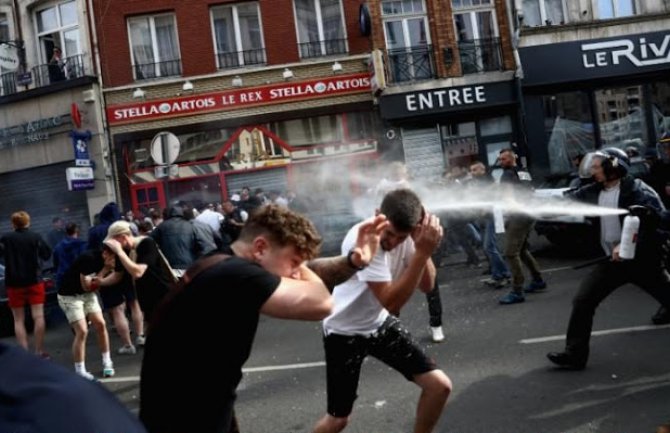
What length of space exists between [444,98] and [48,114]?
35.4 feet

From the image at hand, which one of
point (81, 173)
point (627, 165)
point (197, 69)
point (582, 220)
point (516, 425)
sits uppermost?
point (197, 69)

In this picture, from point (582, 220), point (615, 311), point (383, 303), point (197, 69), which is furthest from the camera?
point (197, 69)

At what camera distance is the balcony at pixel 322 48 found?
1645cm

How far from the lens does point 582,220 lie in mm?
8914

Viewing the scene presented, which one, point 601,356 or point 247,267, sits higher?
point 247,267

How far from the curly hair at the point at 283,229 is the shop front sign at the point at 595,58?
15.3 m

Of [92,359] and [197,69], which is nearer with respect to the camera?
[92,359]

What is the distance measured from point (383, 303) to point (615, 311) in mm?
4190

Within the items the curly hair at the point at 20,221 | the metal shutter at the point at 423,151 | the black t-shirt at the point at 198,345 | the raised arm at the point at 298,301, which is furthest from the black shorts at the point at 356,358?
the metal shutter at the point at 423,151

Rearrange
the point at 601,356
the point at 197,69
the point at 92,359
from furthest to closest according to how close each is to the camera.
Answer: the point at 197,69 → the point at 92,359 → the point at 601,356

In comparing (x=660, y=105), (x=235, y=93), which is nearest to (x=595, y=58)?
(x=660, y=105)

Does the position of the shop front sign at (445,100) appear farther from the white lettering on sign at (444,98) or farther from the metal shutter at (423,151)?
the metal shutter at (423,151)

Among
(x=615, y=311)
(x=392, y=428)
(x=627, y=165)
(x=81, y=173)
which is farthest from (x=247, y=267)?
(x=81, y=173)

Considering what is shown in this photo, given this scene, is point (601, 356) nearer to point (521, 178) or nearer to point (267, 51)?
point (521, 178)
